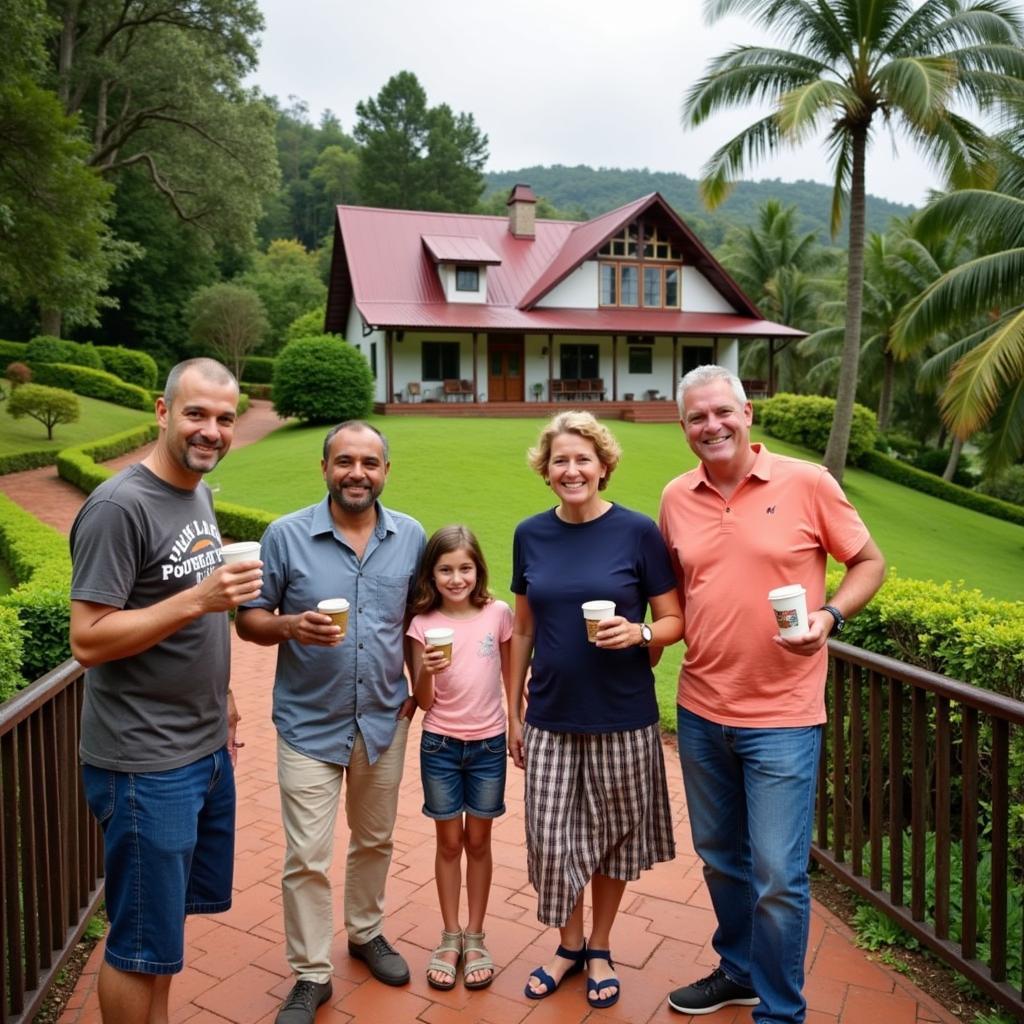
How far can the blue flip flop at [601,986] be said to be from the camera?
9.74ft

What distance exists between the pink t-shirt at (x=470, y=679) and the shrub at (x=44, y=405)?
20.3m

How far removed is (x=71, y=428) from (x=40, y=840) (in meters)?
22.3

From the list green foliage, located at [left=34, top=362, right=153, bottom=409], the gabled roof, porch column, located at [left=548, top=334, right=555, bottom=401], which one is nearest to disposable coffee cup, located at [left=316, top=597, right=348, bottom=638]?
the gabled roof

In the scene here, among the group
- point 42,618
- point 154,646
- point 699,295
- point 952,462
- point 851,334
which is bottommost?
point 952,462

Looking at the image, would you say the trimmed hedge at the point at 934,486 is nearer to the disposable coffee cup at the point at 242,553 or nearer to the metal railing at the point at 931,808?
the metal railing at the point at 931,808

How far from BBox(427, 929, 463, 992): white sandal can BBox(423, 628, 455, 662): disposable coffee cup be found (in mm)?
1098

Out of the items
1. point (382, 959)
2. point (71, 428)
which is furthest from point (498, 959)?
point (71, 428)

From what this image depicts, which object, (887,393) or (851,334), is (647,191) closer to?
(887,393)

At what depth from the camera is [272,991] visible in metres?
3.07

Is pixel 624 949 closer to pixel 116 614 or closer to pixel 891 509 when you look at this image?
pixel 116 614

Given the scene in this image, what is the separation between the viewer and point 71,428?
22.6 m

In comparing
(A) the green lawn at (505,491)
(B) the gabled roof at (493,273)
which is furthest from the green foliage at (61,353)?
(A) the green lawn at (505,491)

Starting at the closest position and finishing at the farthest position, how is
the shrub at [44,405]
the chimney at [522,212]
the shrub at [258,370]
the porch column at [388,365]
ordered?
the shrub at [44,405], the porch column at [388,365], the chimney at [522,212], the shrub at [258,370]

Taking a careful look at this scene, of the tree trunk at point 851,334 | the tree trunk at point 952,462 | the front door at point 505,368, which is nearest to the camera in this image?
the tree trunk at point 851,334
